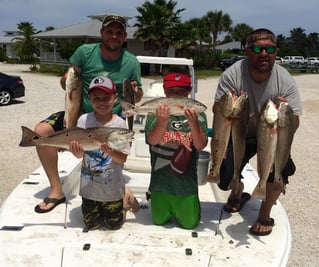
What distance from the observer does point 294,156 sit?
8758 millimetres

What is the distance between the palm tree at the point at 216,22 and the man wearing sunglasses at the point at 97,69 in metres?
55.9

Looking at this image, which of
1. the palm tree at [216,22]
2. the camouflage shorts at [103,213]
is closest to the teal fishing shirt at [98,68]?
the camouflage shorts at [103,213]

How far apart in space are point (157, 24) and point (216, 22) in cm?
2585

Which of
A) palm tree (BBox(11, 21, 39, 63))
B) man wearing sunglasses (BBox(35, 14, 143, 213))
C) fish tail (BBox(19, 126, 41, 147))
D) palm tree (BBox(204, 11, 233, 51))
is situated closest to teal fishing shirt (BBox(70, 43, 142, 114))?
man wearing sunglasses (BBox(35, 14, 143, 213))

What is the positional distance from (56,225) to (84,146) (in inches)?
31.8

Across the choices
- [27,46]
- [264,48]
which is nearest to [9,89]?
[264,48]

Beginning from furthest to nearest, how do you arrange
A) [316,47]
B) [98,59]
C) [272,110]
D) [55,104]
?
[316,47]
[55,104]
[98,59]
[272,110]

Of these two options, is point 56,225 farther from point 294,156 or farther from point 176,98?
point 294,156

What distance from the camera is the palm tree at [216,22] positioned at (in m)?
58.8

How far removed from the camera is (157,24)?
3578 centimetres

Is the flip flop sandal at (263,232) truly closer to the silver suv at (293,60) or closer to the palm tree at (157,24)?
the palm tree at (157,24)

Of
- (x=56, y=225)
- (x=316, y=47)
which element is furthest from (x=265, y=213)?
(x=316, y=47)

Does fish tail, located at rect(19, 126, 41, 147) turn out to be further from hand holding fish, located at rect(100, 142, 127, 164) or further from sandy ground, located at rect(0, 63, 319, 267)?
sandy ground, located at rect(0, 63, 319, 267)

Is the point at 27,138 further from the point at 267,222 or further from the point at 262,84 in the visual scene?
the point at 267,222
